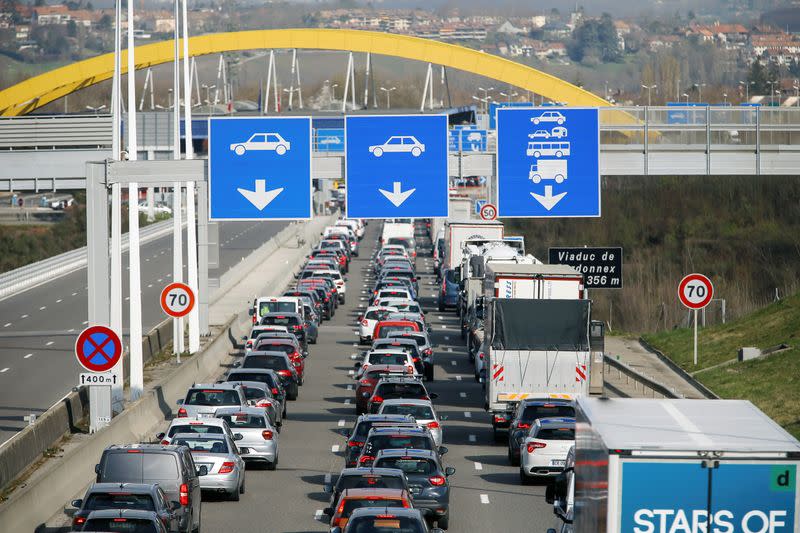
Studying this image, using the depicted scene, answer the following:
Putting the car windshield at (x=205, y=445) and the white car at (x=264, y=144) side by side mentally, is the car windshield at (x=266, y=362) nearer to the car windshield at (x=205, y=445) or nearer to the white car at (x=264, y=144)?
the white car at (x=264, y=144)

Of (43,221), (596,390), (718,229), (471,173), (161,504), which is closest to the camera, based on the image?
(161,504)

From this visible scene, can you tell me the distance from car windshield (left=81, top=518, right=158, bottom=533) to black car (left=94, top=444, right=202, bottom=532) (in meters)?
2.63

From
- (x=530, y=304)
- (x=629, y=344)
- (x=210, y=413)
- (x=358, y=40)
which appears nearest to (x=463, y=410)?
(x=530, y=304)

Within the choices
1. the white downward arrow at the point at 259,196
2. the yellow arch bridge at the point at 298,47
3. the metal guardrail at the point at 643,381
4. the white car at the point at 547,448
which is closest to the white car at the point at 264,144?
the white downward arrow at the point at 259,196

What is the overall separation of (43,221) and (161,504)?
116867 mm

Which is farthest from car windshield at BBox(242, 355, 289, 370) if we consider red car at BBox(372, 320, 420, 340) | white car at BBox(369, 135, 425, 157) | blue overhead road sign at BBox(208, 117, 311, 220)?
red car at BBox(372, 320, 420, 340)

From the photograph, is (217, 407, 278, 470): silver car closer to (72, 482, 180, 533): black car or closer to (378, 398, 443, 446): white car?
(378, 398, 443, 446): white car

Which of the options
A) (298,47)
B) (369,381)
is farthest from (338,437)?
(298,47)

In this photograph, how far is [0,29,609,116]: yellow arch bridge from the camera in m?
104

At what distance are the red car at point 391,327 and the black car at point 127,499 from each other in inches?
1054

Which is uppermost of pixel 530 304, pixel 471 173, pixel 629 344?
pixel 471 173

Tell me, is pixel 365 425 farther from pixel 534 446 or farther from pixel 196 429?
pixel 196 429

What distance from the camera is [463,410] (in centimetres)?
3547

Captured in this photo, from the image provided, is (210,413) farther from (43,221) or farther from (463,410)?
(43,221)
